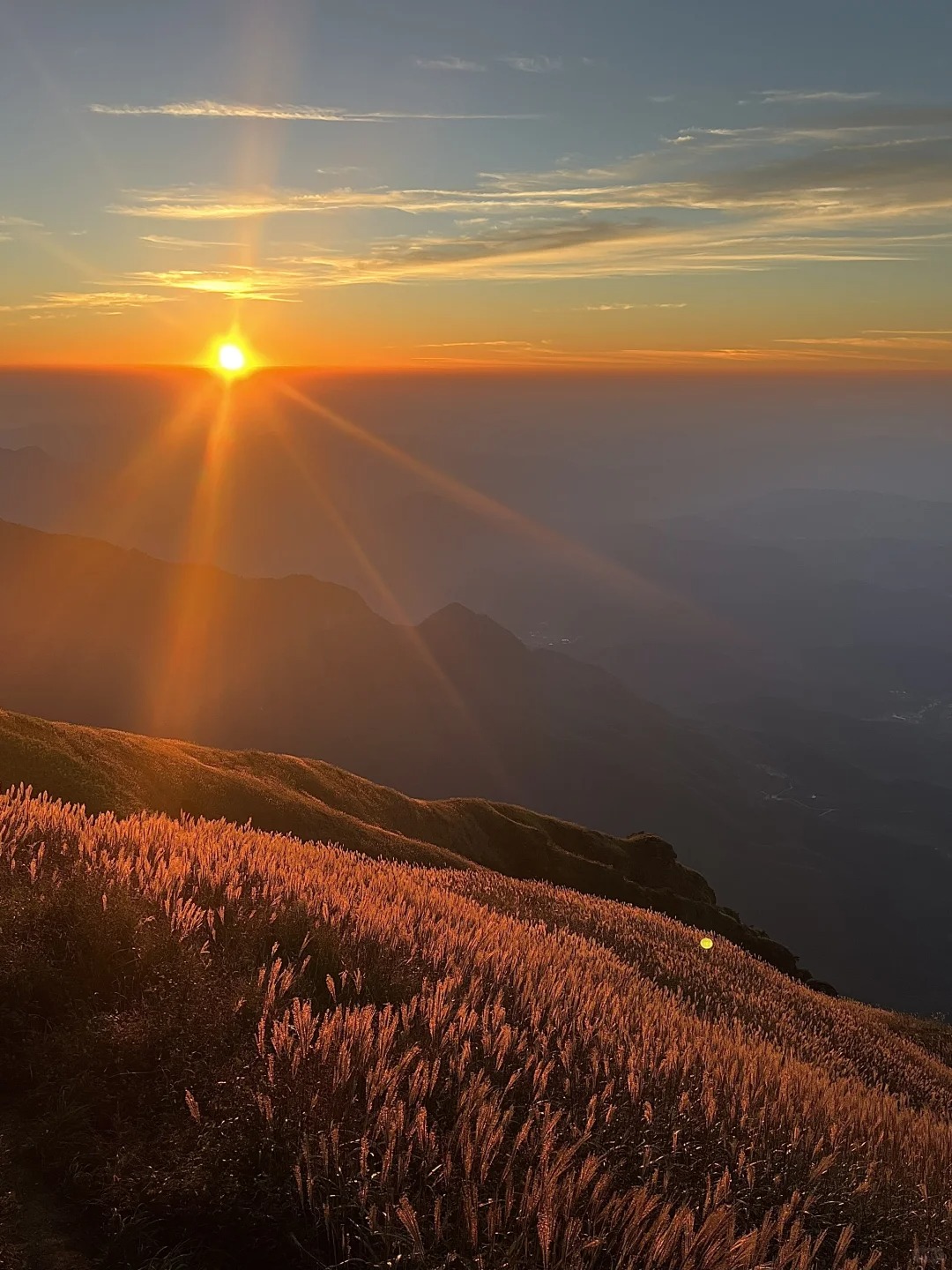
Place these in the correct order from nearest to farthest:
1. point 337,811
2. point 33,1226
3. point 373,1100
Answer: point 33,1226
point 373,1100
point 337,811

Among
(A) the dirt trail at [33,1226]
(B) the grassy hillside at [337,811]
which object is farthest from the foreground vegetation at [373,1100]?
(B) the grassy hillside at [337,811]

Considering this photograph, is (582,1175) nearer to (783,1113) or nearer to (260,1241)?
(260,1241)

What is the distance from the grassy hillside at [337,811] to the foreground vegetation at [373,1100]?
3378 millimetres

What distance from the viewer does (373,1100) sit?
4332 mm

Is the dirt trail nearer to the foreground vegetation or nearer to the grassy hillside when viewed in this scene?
the foreground vegetation

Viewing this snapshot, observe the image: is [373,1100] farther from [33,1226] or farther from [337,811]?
[337,811]

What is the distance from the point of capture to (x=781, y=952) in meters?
62.9

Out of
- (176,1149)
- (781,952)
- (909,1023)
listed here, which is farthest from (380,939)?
(781,952)

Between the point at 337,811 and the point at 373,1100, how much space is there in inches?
1661

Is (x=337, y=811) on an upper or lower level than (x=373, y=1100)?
lower

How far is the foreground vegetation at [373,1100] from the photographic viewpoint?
3.65m

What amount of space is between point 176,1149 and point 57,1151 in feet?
1.97

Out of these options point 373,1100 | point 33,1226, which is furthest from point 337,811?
point 33,1226

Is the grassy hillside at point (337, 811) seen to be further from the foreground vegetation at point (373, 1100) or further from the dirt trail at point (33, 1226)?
the dirt trail at point (33, 1226)
